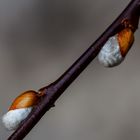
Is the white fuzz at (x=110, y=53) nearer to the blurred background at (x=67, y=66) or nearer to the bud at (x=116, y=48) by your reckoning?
the bud at (x=116, y=48)

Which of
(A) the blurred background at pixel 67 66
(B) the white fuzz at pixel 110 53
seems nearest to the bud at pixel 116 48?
(B) the white fuzz at pixel 110 53

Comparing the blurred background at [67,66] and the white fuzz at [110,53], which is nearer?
the white fuzz at [110,53]

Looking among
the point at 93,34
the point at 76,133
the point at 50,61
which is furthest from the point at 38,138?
the point at 93,34

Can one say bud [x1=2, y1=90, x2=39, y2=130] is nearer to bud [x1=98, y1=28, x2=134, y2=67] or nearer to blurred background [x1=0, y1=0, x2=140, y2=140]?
bud [x1=98, y1=28, x2=134, y2=67]

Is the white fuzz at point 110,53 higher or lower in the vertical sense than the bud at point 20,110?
higher

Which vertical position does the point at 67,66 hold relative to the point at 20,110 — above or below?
above

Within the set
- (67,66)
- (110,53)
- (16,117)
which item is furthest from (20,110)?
(67,66)

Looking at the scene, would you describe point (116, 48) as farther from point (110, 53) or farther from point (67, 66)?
point (67, 66)
